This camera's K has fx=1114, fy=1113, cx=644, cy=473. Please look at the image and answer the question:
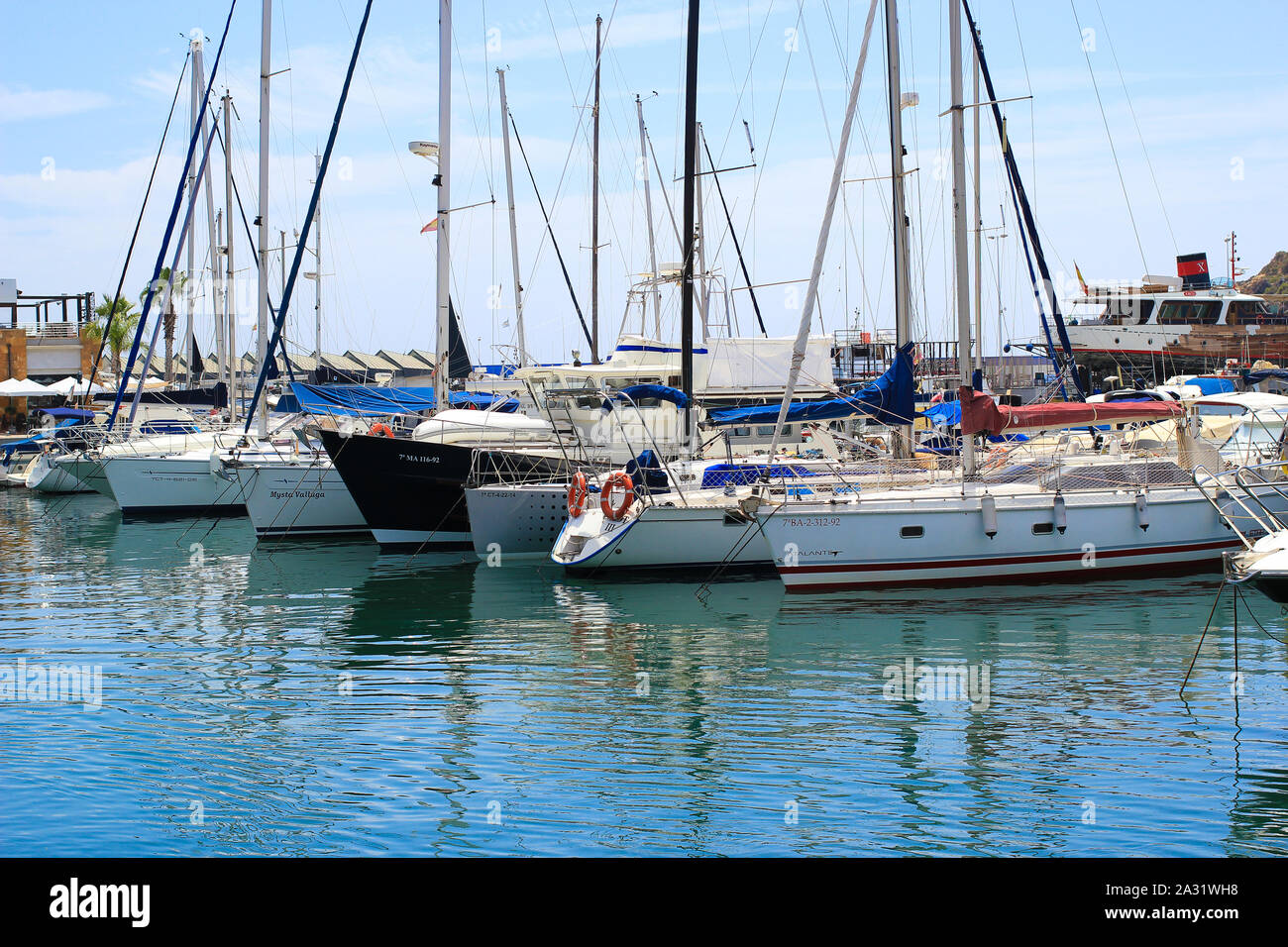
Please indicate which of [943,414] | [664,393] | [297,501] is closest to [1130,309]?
[943,414]

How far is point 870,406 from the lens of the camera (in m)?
22.4

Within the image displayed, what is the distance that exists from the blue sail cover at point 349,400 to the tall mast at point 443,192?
4072 millimetres

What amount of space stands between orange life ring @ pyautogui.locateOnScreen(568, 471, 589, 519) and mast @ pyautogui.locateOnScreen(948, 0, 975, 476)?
24.1 feet

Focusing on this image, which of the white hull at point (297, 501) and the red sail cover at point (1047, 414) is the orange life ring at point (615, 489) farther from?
the white hull at point (297, 501)

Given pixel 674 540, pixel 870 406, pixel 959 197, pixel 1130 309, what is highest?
pixel 1130 309

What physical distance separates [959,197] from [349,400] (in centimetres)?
1853

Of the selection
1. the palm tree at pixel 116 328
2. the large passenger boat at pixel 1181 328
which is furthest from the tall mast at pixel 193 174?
the large passenger boat at pixel 1181 328

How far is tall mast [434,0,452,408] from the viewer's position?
25.4m

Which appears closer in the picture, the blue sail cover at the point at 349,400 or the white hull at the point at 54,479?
the blue sail cover at the point at 349,400

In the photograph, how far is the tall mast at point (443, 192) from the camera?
25422 mm

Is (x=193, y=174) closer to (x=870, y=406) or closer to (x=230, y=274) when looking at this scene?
(x=230, y=274)

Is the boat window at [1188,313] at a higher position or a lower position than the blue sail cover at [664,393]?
higher

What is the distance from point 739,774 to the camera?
9.88m

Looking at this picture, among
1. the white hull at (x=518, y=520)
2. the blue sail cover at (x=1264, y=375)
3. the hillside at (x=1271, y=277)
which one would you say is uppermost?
the hillside at (x=1271, y=277)
